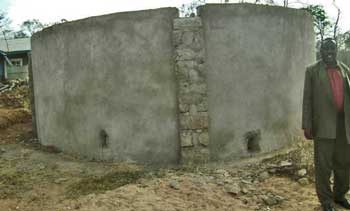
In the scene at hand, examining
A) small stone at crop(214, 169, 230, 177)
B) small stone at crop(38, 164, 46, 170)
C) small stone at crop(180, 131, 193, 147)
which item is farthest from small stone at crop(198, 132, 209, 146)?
small stone at crop(38, 164, 46, 170)

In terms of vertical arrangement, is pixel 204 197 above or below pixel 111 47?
below

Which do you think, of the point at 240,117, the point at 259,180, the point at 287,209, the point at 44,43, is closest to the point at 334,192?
the point at 287,209

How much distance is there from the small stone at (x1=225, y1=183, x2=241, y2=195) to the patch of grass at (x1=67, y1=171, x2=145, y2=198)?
1426 mm

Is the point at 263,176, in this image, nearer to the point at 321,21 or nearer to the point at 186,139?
the point at 186,139

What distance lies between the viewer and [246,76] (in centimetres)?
772

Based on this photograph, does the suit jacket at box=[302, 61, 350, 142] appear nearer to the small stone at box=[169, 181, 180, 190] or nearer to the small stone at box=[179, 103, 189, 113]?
the small stone at box=[169, 181, 180, 190]

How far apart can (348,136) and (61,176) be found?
472 centimetres

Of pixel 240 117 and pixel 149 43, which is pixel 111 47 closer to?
pixel 149 43

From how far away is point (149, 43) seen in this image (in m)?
7.61

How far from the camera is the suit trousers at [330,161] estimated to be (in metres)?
5.12

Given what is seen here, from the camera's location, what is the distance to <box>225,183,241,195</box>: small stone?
239 inches

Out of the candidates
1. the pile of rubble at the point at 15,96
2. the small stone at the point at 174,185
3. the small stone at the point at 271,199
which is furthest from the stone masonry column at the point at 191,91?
the pile of rubble at the point at 15,96

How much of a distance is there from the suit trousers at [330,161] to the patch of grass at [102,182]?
276cm

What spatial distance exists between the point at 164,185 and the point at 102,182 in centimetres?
104
